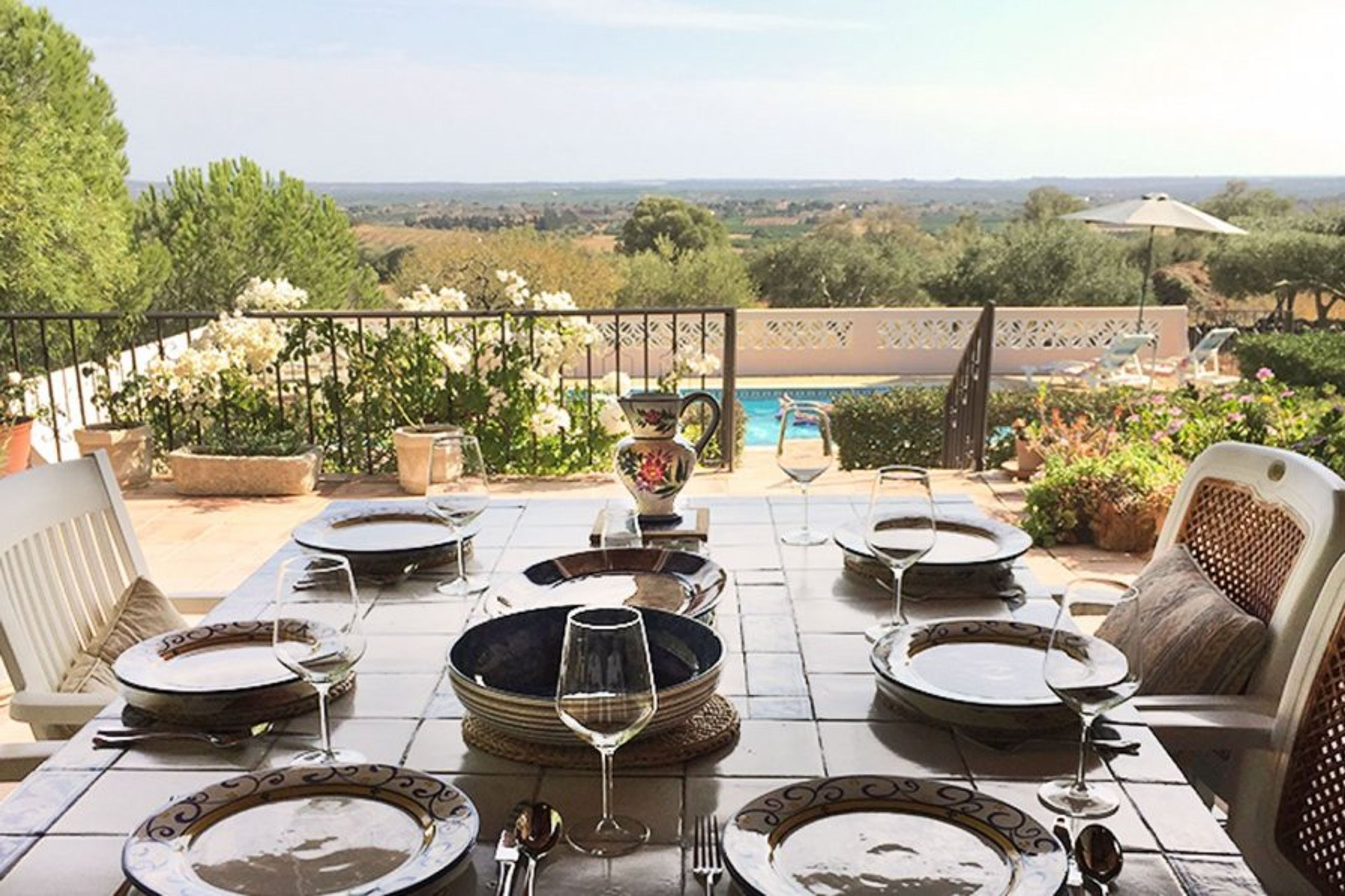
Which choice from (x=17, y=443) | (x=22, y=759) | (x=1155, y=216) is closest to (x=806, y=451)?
(x=22, y=759)

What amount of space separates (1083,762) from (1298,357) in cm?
963

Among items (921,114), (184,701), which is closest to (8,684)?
(184,701)

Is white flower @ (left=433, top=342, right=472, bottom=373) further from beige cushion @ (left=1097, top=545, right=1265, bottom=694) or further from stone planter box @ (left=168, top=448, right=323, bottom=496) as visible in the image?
beige cushion @ (left=1097, top=545, right=1265, bottom=694)

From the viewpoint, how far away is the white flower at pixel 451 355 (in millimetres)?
5574

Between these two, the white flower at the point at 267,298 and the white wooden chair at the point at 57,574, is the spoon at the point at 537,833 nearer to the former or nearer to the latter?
the white wooden chair at the point at 57,574

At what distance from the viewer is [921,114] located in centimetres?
3547

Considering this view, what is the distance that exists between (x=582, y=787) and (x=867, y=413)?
6917mm

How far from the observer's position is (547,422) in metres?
5.63

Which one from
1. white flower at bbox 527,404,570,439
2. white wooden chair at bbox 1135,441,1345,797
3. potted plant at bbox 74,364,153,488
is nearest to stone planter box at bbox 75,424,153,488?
potted plant at bbox 74,364,153,488

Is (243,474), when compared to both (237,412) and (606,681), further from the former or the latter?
(606,681)

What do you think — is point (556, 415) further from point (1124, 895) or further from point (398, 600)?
point (1124, 895)

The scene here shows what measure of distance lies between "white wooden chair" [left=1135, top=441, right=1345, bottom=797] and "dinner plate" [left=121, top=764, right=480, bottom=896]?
924mm

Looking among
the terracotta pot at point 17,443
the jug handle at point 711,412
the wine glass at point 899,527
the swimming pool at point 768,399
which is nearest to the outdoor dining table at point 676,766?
the wine glass at point 899,527

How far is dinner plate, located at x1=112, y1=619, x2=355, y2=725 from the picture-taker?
136 cm
